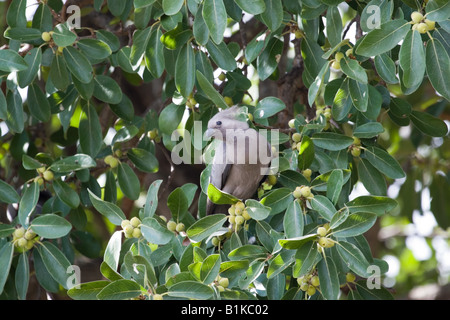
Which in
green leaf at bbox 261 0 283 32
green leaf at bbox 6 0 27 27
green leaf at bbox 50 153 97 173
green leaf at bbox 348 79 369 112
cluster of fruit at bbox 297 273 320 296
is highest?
green leaf at bbox 6 0 27 27

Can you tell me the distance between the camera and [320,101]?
567 cm

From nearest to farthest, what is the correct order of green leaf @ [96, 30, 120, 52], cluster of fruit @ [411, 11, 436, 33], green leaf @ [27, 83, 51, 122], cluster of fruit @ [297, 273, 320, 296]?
cluster of fruit @ [411, 11, 436, 33], cluster of fruit @ [297, 273, 320, 296], green leaf @ [96, 30, 120, 52], green leaf @ [27, 83, 51, 122]

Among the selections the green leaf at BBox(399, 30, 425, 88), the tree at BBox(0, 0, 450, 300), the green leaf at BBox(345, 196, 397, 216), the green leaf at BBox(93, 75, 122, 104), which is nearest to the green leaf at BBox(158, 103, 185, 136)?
the tree at BBox(0, 0, 450, 300)

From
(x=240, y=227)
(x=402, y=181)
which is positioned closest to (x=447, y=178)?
(x=402, y=181)

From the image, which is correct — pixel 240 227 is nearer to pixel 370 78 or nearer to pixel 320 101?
pixel 370 78

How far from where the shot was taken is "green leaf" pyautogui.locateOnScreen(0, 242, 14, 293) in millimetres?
3418

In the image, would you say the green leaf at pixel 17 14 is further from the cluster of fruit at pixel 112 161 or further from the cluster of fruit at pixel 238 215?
the cluster of fruit at pixel 238 215

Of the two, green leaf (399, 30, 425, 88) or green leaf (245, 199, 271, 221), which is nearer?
green leaf (399, 30, 425, 88)

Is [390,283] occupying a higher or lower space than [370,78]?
lower

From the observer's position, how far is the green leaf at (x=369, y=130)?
344 centimetres

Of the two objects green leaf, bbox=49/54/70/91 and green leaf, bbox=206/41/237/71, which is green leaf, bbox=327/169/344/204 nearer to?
green leaf, bbox=206/41/237/71

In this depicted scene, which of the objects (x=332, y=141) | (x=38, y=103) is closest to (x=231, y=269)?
(x=332, y=141)

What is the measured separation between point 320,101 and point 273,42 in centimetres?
185
